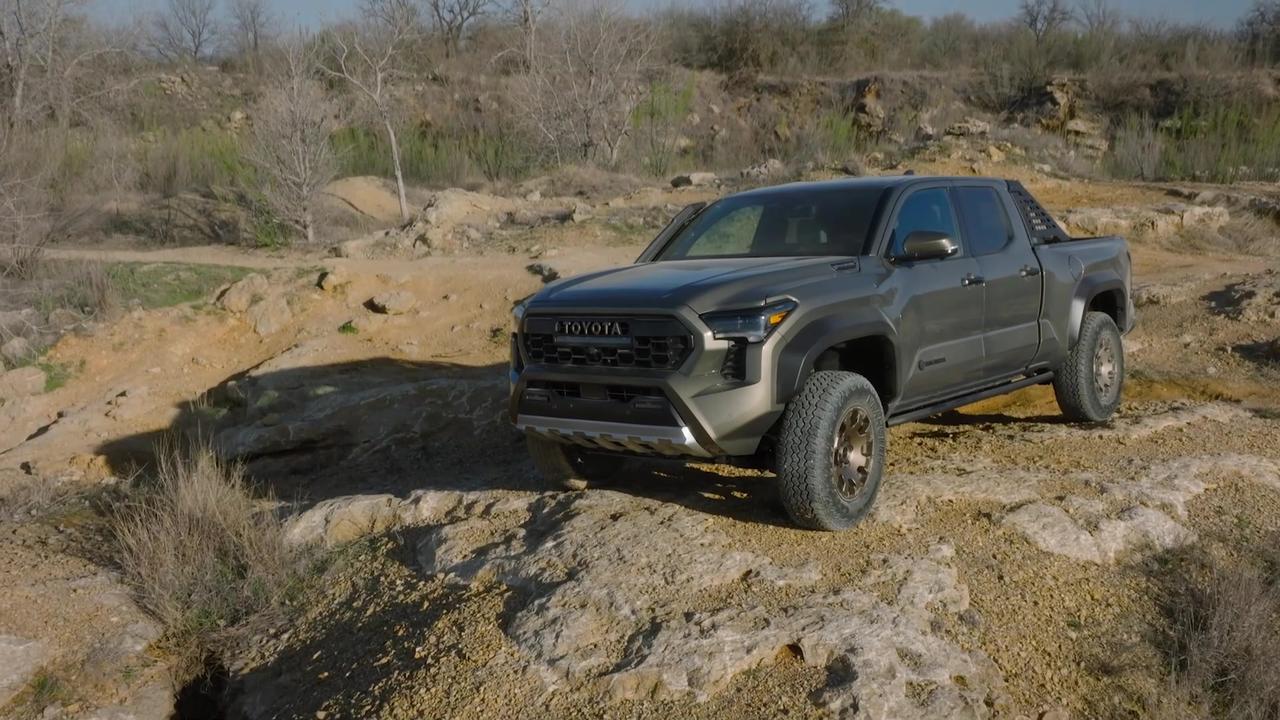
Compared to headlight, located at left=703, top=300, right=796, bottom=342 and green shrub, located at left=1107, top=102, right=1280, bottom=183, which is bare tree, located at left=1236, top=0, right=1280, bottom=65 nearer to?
green shrub, located at left=1107, top=102, right=1280, bottom=183

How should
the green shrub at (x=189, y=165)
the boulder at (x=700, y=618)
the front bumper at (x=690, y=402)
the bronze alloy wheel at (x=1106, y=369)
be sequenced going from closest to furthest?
the boulder at (x=700, y=618) < the front bumper at (x=690, y=402) < the bronze alloy wheel at (x=1106, y=369) < the green shrub at (x=189, y=165)

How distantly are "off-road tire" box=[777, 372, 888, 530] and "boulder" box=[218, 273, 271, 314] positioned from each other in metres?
9.33

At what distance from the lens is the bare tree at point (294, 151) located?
16641 mm

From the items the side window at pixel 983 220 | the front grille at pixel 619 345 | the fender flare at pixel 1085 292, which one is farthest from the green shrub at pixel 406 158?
the front grille at pixel 619 345

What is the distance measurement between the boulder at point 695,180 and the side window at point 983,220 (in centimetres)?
1340

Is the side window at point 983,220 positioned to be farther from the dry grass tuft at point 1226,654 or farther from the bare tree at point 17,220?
the bare tree at point 17,220

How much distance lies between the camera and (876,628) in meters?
4.43

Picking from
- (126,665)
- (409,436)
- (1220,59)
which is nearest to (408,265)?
(409,436)

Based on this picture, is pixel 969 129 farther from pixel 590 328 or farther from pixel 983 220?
pixel 590 328

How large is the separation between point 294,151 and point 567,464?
40.1ft

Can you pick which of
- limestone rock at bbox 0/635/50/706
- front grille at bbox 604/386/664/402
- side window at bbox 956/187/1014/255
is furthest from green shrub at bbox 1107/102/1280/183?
limestone rock at bbox 0/635/50/706

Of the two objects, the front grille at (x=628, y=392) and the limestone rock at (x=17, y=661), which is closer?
the front grille at (x=628, y=392)

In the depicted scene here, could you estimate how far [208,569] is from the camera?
606 centimetres

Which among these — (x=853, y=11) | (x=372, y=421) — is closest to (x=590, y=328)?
(x=372, y=421)
